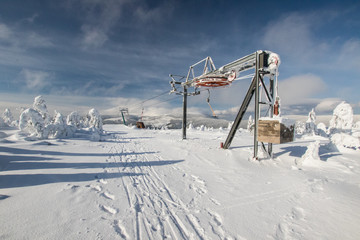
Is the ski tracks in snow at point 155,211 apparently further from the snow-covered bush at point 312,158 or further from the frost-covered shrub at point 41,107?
the frost-covered shrub at point 41,107

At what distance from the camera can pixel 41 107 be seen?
3281cm

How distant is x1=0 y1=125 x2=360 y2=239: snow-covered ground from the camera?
3104 millimetres

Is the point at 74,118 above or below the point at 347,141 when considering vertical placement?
above

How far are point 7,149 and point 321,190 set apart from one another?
13.5 m

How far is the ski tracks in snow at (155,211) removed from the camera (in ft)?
10.1

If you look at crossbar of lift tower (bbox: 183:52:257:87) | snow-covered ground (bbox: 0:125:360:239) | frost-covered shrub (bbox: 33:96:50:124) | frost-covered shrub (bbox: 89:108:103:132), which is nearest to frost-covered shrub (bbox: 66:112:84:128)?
frost-covered shrub (bbox: 89:108:103:132)

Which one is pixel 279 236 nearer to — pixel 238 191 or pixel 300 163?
pixel 238 191

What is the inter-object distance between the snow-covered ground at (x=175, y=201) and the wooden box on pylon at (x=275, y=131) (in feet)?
4.44

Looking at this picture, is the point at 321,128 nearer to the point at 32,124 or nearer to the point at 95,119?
the point at 95,119

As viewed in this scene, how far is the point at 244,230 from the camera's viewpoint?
322cm

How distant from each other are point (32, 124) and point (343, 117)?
3940 cm

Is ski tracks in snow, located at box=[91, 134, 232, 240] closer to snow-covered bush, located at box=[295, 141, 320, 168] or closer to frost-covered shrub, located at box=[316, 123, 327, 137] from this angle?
snow-covered bush, located at box=[295, 141, 320, 168]

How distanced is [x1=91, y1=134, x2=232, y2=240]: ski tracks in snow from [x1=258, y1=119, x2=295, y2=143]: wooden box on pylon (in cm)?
353

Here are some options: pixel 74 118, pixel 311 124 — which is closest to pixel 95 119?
pixel 74 118
